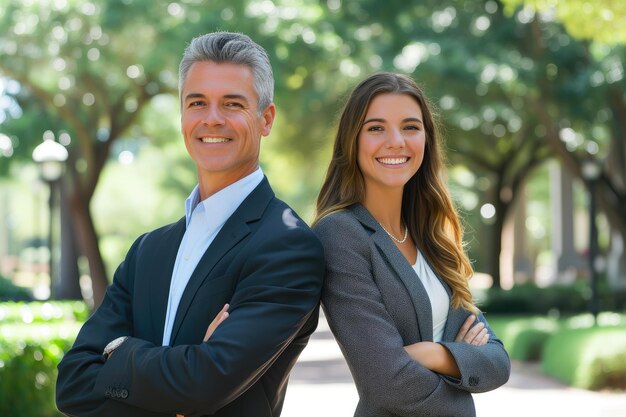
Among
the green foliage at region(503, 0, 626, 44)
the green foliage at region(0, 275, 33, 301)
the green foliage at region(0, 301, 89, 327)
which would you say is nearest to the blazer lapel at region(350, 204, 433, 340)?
the green foliage at region(503, 0, 626, 44)

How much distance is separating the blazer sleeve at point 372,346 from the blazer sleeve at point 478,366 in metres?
0.06

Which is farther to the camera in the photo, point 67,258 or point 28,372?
point 67,258

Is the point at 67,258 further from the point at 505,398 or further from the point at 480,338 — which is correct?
the point at 480,338

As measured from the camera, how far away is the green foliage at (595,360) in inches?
536

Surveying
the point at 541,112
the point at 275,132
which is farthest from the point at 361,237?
the point at 275,132

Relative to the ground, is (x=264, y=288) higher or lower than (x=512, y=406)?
higher

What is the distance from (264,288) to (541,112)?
1749cm

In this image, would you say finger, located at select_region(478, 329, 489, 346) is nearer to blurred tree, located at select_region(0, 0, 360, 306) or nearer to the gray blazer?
the gray blazer

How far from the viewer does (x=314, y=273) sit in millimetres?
3301

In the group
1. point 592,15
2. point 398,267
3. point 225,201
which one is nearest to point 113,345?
point 225,201

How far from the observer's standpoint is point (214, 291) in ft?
10.8

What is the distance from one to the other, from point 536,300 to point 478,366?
22.9 m

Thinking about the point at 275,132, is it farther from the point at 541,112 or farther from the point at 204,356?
the point at 204,356

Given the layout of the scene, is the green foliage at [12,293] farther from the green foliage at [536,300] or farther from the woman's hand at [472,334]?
the woman's hand at [472,334]
